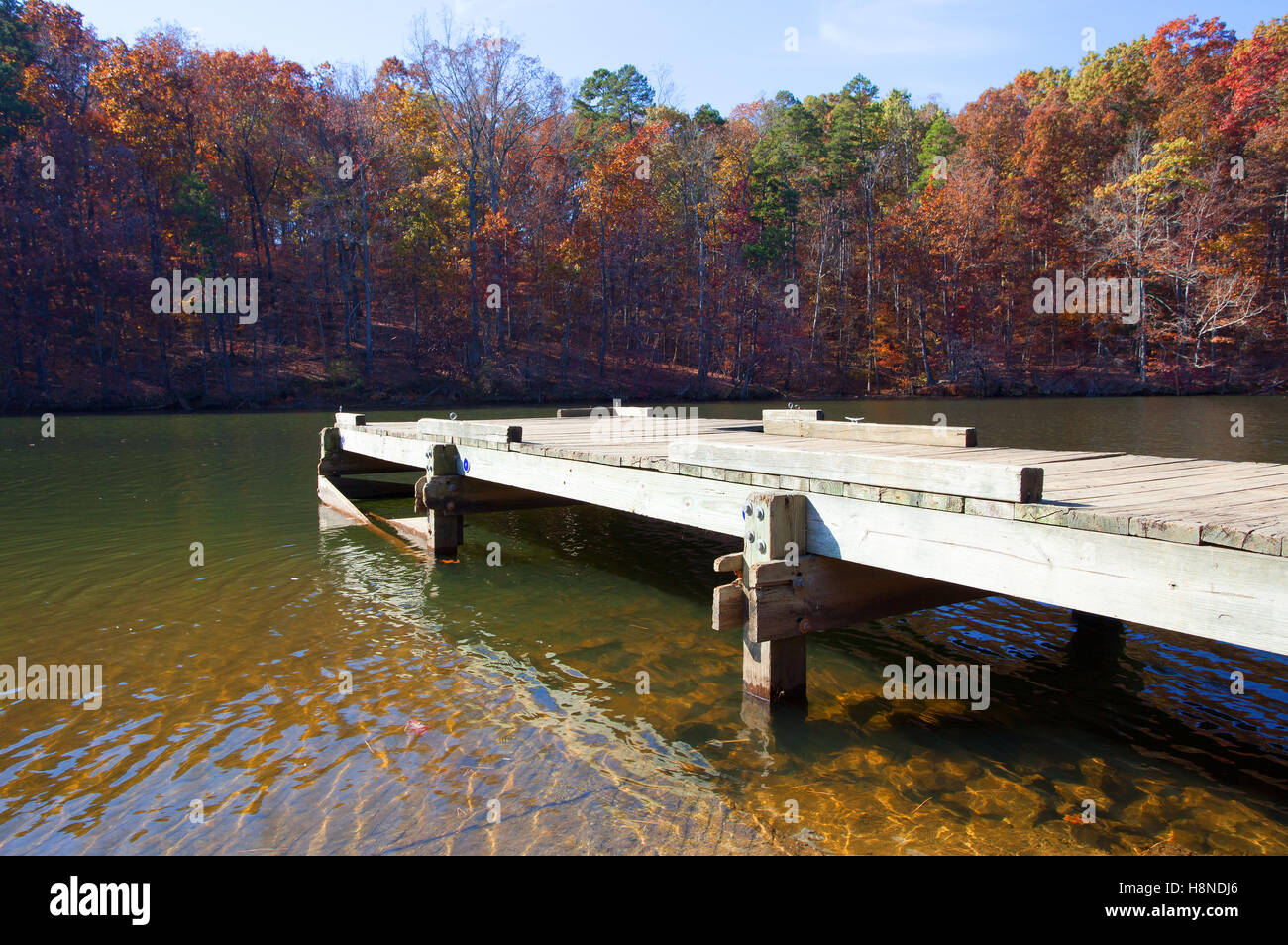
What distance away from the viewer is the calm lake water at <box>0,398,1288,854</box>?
12.3 feet

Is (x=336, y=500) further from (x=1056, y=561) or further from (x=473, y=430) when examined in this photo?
(x=1056, y=561)

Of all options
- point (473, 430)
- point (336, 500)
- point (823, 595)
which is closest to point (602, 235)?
point (336, 500)

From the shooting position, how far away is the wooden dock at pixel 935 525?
3.13m

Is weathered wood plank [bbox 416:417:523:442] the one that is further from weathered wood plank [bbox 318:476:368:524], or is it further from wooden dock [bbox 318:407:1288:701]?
weathered wood plank [bbox 318:476:368:524]

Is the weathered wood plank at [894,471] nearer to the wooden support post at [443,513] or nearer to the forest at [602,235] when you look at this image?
the wooden support post at [443,513]

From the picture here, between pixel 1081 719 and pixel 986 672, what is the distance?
0.82 meters

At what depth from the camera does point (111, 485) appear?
1484 centimetres

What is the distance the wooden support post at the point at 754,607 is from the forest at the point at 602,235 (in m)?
37.1

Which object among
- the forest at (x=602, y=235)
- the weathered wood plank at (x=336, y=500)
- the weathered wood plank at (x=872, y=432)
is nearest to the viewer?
the weathered wood plank at (x=872, y=432)

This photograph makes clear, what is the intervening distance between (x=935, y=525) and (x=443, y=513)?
21.4 ft

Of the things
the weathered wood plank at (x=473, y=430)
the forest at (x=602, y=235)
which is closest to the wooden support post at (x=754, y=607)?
the weathered wood plank at (x=473, y=430)

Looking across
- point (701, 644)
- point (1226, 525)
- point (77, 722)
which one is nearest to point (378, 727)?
point (77, 722)

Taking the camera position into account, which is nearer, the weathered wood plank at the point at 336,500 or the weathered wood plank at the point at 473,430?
the weathered wood plank at the point at 473,430

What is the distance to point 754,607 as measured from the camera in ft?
15.4
